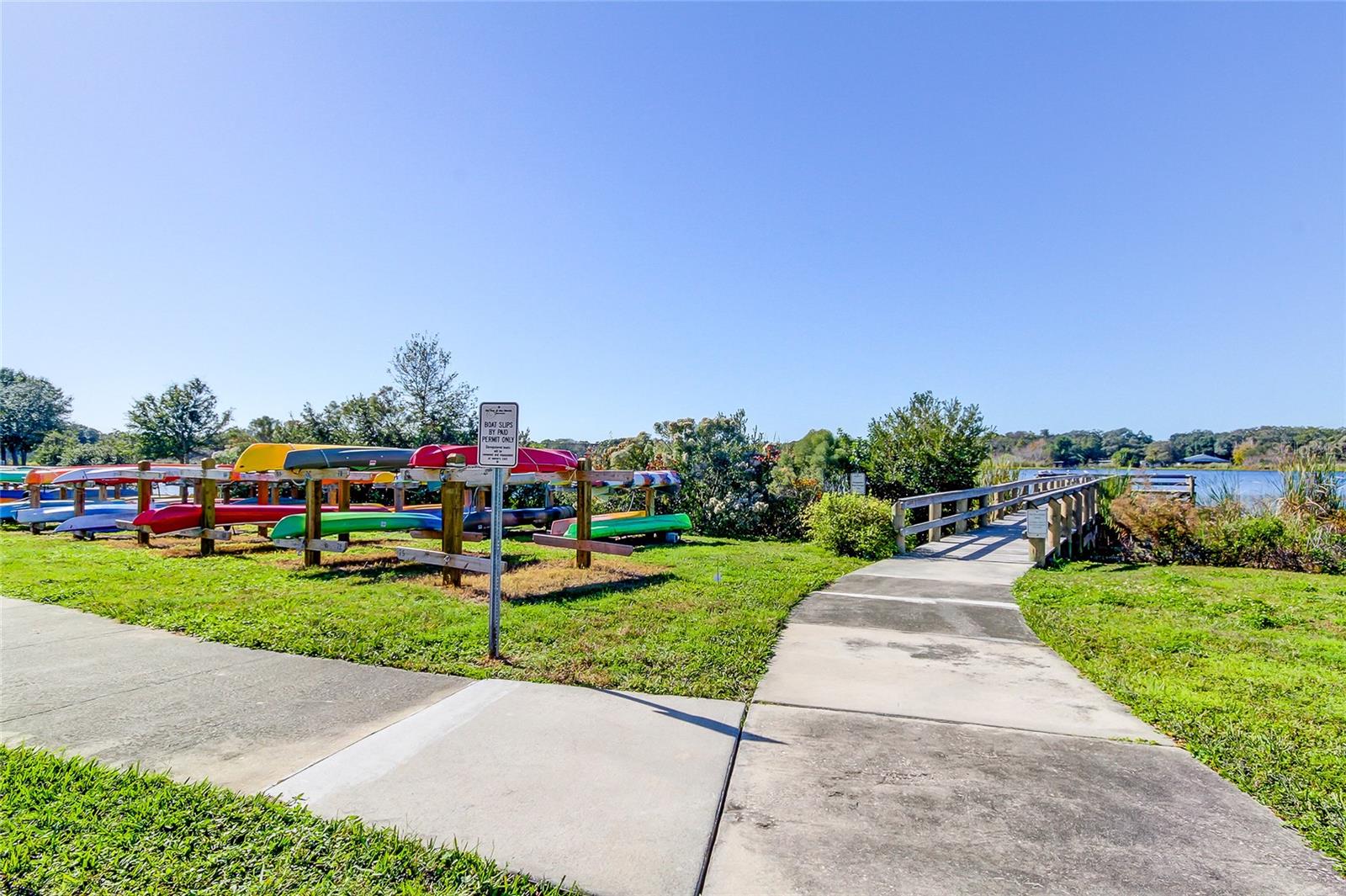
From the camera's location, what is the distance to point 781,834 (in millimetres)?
2775

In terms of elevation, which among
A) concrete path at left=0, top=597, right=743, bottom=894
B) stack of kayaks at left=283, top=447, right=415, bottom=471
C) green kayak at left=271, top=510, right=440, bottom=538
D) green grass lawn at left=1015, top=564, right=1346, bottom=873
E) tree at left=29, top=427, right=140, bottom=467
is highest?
tree at left=29, top=427, right=140, bottom=467

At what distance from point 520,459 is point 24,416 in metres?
50.1

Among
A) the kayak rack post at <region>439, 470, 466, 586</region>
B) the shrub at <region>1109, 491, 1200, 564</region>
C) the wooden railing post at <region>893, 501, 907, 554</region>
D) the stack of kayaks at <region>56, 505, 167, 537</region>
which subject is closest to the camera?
the kayak rack post at <region>439, 470, 466, 586</region>

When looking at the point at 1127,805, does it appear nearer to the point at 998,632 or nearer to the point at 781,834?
the point at 781,834

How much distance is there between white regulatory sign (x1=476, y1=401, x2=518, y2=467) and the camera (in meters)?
5.31

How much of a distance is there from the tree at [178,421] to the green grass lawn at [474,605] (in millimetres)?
22059

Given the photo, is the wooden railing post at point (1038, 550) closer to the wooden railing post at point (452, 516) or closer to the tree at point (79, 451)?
the wooden railing post at point (452, 516)

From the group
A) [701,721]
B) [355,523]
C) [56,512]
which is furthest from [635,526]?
[56,512]

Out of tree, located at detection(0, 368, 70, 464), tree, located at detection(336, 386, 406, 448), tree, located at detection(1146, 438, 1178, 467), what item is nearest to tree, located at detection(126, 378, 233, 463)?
tree, located at detection(336, 386, 406, 448)

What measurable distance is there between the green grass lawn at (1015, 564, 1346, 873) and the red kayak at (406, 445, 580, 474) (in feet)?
19.9

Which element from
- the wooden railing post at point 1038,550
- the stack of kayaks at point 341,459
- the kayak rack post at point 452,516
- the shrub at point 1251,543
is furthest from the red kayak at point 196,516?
the shrub at point 1251,543

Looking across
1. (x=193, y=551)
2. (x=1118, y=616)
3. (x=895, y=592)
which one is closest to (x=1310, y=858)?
(x=1118, y=616)

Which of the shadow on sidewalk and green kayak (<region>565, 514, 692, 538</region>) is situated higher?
green kayak (<region>565, 514, 692, 538</region>)

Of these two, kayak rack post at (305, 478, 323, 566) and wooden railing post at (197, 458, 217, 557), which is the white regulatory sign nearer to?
kayak rack post at (305, 478, 323, 566)
